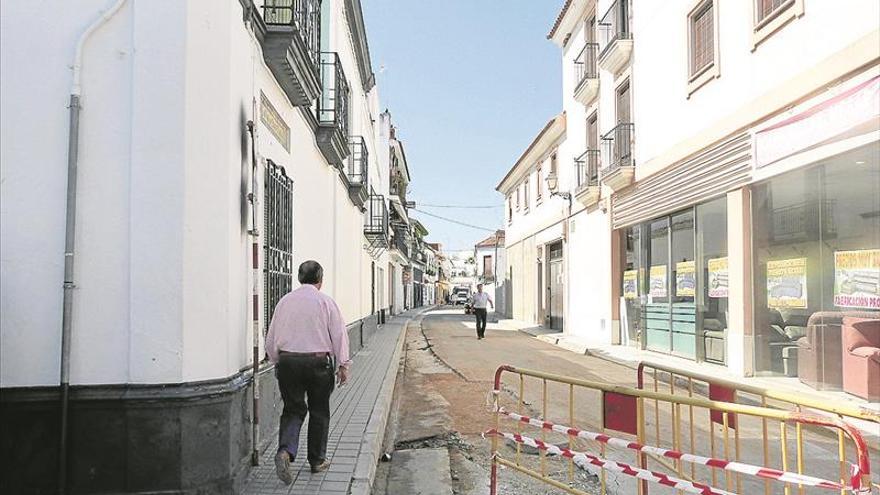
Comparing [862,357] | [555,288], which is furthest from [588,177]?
[862,357]

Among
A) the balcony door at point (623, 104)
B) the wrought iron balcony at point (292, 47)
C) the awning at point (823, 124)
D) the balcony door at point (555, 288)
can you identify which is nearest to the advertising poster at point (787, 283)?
the awning at point (823, 124)

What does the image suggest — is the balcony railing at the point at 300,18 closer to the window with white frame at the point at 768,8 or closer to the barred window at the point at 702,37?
the window with white frame at the point at 768,8

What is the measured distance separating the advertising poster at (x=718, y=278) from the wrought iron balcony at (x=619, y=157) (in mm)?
3977

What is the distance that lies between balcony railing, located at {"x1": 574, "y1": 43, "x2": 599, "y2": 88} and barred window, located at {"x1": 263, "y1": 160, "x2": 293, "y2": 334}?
1322 cm

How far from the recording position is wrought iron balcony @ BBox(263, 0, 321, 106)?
20.0 ft

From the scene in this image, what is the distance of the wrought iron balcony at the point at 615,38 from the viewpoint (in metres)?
15.9

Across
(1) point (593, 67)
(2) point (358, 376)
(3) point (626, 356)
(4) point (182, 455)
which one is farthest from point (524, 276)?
(4) point (182, 455)

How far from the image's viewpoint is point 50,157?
4141 mm

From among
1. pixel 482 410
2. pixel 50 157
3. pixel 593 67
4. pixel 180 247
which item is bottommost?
pixel 482 410

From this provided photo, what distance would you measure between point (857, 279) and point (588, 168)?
11.0m

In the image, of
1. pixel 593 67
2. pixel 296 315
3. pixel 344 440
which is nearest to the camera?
pixel 296 315

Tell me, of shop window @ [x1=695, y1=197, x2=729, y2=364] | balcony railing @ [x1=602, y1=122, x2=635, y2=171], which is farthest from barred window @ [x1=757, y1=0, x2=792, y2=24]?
balcony railing @ [x1=602, y1=122, x2=635, y2=171]

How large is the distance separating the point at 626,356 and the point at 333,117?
8.23m

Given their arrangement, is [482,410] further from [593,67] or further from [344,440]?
[593,67]
